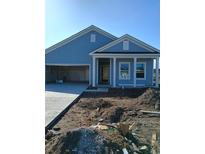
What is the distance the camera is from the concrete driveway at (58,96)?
316 centimetres

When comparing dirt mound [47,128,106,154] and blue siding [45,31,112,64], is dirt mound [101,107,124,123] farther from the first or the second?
blue siding [45,31,112,64]

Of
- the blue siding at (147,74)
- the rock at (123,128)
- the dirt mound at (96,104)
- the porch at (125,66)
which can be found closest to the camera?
the rock at (123,128)

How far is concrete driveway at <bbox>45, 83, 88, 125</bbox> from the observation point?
10.4 ft

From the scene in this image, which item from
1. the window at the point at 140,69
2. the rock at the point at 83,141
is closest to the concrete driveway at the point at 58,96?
the rock at the point at 83,141

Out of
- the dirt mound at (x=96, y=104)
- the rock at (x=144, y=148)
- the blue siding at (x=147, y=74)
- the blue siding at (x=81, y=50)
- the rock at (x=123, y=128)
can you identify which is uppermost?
the blue siding at (x=81, y=50)

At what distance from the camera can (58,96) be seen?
458 cm

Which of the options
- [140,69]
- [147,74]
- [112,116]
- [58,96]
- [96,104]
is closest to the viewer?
[112,116]

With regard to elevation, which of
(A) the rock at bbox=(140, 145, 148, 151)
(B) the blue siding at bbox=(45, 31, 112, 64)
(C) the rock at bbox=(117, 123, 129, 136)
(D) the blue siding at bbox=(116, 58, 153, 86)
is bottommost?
(A) the rock at bbox=(140, 145, 148, 151)

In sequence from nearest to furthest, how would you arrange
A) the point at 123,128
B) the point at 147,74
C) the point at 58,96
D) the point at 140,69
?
the point at 123,128, the point at 58,96, the point at 147,74, the point at 140,69

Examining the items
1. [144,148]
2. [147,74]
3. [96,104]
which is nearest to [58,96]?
[96,104]

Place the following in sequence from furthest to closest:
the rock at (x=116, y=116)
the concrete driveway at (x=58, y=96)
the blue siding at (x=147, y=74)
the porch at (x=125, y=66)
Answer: the porch at (x=125, y=66), the blue siding at (x=147, y=74), the concrete driveway at (x=58, y=96), the rock at (x=116, y=116)

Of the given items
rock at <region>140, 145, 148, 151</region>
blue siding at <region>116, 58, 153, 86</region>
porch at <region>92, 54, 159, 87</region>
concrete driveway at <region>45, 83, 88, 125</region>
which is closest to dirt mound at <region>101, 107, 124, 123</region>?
rock at <region>140, 145, 148, 151</region>

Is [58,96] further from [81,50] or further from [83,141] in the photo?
[81,50]

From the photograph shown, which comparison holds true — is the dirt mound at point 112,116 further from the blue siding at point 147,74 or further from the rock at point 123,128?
the blue siding at point 147,74
